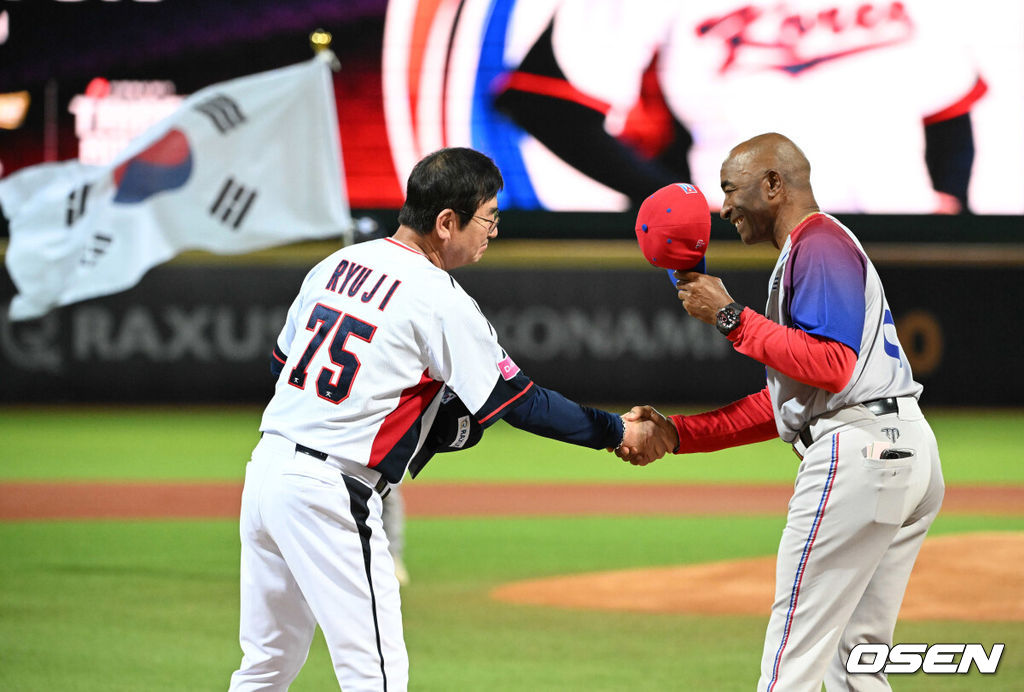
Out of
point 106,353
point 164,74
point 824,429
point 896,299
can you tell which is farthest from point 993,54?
point 824,429

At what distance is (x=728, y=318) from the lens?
12.9ft

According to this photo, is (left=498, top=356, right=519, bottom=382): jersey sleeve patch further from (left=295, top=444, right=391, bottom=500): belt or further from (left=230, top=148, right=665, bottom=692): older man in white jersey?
(left=295, top=444, right=391, bottom=500): belt

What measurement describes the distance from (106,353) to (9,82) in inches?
167

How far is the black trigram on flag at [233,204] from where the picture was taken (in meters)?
8.98

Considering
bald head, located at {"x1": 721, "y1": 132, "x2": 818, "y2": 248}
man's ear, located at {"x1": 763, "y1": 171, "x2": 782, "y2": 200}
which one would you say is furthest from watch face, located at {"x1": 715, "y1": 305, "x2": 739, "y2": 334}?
man's ear, located at {"x1": 763, "y1": 171, "x2": 782, "y2": 200}

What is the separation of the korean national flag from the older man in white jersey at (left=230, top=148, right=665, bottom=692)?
16.7 ft

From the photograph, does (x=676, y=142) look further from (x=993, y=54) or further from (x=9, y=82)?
(x=9, y=82)

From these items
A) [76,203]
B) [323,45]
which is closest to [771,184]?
[323,45]

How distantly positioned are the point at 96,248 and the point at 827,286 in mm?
6377

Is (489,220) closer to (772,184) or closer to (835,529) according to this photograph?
(772,184)

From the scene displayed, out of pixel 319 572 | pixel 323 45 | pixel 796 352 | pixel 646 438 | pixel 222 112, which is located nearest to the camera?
pixel 319 572

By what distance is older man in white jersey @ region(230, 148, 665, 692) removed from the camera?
356 cm

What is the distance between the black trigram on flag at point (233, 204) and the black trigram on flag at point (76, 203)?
885 mm

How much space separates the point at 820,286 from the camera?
3725mm
